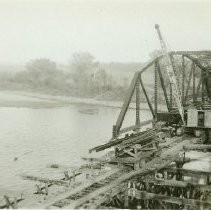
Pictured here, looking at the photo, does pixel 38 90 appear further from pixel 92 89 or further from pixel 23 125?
pixel 23 125

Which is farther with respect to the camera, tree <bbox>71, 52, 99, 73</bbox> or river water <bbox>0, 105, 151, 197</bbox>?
tree <bbox>71, 52, 99, 73</bbox>

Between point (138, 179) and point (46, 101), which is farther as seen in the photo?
point (46, 101)

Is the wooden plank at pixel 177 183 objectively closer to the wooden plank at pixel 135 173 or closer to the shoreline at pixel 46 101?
the wooden plank at pixel 135 173

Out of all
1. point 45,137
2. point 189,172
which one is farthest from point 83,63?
point 189,172

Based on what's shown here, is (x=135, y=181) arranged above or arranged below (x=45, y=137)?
above

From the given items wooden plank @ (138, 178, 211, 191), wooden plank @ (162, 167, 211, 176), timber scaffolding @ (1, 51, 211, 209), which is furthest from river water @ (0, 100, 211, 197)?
wooden plank @ (138, 178, 211, 191)

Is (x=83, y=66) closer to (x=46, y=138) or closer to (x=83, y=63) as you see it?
(x=83, y=63)

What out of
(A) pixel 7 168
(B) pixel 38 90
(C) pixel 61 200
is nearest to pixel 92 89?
(B) pixel 38 90

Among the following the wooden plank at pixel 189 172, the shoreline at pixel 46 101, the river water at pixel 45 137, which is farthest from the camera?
the shoreline at pixel 46 101

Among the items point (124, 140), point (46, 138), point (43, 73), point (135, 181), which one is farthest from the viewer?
point (43, 73)

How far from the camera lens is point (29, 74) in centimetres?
12188

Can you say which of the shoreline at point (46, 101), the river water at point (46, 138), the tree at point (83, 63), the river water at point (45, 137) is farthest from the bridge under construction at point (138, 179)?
the tree at point (83, 63)

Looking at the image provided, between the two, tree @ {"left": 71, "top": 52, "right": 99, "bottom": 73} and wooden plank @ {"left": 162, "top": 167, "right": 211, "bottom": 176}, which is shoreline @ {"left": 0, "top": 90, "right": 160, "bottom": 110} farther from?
wooden plank @ {"left": 162, "top": 167, "right": 211, "bottom": 176}

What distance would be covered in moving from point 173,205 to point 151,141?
525 centimetres
